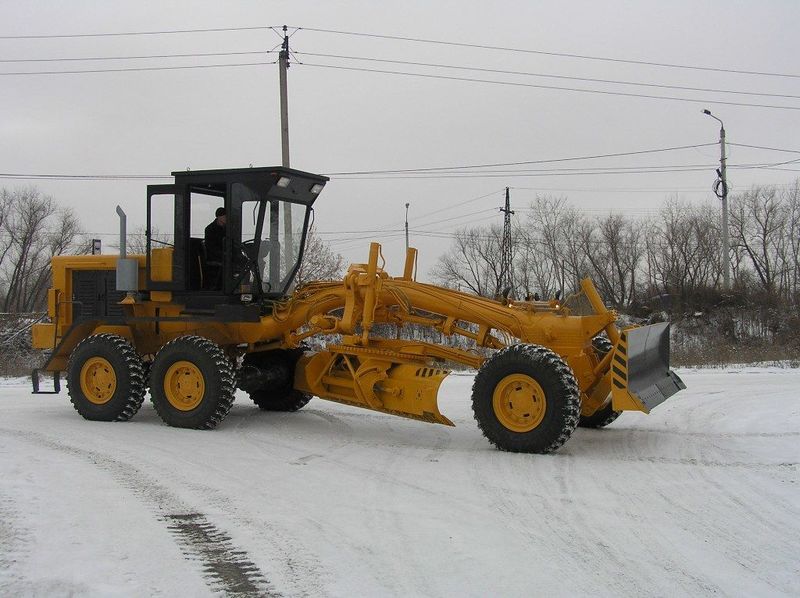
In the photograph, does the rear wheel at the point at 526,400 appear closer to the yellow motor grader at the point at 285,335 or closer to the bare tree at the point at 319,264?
the yellow motor grader at the point at 285,335

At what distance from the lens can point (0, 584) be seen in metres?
4.09

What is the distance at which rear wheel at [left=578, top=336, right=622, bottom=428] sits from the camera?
8805 millimetres

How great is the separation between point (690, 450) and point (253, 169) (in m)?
5.85

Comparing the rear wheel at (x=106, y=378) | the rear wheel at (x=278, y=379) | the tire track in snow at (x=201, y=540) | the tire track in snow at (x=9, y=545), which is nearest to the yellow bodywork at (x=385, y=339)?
the rear wheel at (x=278, y=379)

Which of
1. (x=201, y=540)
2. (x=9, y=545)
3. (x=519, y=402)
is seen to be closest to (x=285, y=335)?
(x=519, y=402)

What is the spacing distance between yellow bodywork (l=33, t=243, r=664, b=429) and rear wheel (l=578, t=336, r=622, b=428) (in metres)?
0.34

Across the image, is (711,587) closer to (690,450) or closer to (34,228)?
(690,450)

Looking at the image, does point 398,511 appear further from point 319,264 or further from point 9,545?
point 319,264

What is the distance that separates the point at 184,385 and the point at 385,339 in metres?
2.50

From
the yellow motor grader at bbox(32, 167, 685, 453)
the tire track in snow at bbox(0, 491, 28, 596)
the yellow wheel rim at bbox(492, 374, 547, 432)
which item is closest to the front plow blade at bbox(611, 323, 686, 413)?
the yellow motor grader at bbox(32, 167, 685, 453)

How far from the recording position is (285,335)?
9.95m

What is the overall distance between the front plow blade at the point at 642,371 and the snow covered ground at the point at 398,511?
524 mm

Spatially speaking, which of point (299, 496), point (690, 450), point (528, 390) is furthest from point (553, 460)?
point (299, 496)

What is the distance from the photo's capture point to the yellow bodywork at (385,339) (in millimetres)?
8195
